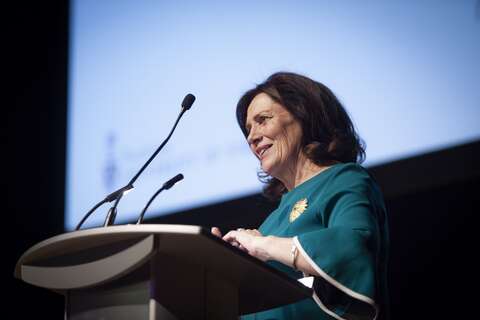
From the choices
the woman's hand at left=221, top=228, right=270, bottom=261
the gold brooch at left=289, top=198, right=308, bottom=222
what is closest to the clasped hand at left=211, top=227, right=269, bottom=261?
the woman's hand at left=221, top=228, right=270, bottom=261

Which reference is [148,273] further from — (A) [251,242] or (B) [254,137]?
(B) [254,137]

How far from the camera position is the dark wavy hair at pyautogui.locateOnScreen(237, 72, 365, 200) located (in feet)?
7.78

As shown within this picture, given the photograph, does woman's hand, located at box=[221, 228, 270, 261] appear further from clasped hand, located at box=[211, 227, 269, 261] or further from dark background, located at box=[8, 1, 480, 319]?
dark background, located at box=[8, 1, 480, 319]

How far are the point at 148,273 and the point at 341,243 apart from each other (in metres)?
0.50

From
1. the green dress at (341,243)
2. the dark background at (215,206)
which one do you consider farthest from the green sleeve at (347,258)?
the dark background at (215,206)

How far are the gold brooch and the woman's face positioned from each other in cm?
26

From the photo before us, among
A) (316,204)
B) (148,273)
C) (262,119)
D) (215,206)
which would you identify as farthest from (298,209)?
(215,206)

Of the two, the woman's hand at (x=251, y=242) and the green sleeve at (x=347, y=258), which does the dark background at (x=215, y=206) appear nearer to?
the green sleeve at (x=347, y=258)

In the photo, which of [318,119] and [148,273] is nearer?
[148,273]

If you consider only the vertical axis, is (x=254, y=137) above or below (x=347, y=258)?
above

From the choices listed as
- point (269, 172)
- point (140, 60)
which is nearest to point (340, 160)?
point (269, 172)

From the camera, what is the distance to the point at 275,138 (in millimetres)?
2432

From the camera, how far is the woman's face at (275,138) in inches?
95.3

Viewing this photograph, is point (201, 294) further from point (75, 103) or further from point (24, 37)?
point (24, 37)
